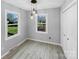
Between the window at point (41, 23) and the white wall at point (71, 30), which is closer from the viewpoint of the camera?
the white wall at point (71, 30)

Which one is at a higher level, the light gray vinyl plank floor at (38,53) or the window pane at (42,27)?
the window pane at (42,27)

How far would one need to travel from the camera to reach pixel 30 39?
6.28 meters

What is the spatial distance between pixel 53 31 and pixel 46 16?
113 cm

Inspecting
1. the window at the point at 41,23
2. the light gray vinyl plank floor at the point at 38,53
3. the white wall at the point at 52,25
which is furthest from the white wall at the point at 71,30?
the window at the point at 41,23

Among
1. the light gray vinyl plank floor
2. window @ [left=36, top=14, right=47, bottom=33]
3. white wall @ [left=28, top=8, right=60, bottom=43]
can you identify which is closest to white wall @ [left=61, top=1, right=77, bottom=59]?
the light gray vinyl plank floor

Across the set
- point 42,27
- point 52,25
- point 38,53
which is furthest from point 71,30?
point 42,27

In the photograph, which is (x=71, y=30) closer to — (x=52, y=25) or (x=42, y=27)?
(x=52, y=25)

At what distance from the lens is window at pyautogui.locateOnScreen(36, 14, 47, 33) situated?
5621 mm

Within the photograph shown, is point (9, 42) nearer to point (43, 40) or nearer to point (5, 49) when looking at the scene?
point (5, 49)

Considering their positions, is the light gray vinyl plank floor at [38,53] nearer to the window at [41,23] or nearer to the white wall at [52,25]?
the white wall at [52,25]

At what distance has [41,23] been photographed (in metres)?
5.76

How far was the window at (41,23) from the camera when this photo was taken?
5621 millimetres

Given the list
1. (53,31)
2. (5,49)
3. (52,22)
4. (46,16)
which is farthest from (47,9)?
(5,49)

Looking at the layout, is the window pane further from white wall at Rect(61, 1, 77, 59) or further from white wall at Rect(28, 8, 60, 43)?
white wall at Rect(61, 1, 77, 59)
